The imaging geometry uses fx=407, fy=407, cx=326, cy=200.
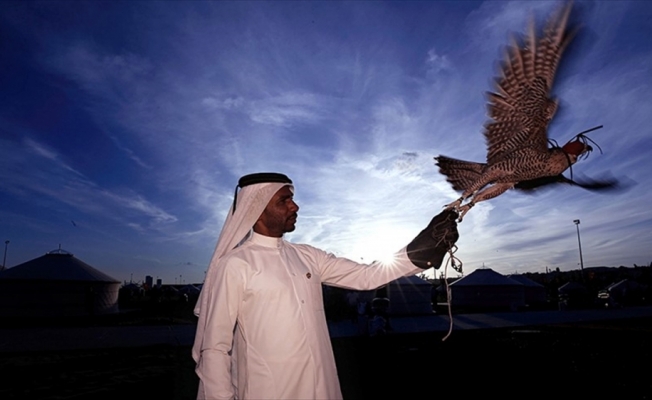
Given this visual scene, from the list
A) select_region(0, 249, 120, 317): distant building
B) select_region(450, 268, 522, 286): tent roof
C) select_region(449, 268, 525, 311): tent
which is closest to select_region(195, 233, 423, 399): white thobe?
select_region(0, 249, 120, 317): distant building

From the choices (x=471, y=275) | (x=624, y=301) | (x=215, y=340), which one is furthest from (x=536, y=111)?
(x=624, y=301)

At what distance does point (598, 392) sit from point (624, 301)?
28676mm

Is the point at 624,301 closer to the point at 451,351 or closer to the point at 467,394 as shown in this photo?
the point at 451,351

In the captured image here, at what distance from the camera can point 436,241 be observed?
2.35 m

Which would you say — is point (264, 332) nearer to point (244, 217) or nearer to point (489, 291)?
point (244, 217)

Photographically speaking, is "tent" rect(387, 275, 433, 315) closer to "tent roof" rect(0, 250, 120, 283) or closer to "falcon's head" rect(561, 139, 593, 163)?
"tent roof" rect(0, 250, 120, 283)

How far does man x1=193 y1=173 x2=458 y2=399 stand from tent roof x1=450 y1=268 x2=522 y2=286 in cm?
2841

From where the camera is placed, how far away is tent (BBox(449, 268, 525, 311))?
2806 centimetres

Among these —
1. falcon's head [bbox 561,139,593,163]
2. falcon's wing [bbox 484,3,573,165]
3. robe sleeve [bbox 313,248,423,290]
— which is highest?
falcon's wing [bbox 484,3,573,165]

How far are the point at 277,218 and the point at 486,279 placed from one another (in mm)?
29330

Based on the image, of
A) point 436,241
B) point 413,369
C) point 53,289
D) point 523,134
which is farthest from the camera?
point 53,289

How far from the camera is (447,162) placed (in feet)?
10.1

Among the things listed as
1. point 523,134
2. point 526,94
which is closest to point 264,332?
point 523,134

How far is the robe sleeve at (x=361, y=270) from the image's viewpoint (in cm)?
248
